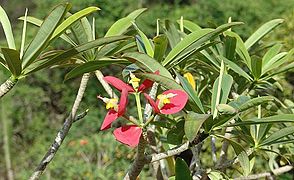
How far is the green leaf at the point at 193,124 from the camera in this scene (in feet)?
2.05

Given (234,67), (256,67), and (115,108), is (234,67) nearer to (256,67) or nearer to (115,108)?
(256,67)

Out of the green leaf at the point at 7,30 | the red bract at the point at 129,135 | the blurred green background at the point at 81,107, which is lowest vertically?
the blurred green background at the point at 81,107

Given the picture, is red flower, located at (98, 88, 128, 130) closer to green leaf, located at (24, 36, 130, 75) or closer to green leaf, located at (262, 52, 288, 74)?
green leaf, located at (24, 36, 130, 75)

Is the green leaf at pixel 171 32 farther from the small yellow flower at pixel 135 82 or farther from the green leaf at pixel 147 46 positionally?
the small yellow flower at pixel 135 82

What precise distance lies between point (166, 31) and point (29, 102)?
3.60m

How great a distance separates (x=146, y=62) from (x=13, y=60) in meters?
0.18

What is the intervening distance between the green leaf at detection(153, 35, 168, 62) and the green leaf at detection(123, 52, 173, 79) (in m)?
0.05

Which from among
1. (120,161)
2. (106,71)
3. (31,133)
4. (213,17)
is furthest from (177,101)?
(213,17)

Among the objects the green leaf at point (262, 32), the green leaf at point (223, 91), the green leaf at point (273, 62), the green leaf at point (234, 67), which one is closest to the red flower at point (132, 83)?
the green leaf at point (223, 91)

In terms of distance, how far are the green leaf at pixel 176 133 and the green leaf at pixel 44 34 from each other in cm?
24

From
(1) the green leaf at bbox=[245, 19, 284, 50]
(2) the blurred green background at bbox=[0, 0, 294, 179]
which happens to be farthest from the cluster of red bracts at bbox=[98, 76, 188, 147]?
(2) the blurred green background at bbox=[0, 0, 294, 179]

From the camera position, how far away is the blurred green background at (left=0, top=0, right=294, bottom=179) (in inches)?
108

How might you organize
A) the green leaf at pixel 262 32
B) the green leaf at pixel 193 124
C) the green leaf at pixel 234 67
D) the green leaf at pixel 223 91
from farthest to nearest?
the green leaf at pixel 262 32 < the green leaf at pixel 234 67 < the green leaf at pixel 223 91 < the green leaf at pixel 193 124

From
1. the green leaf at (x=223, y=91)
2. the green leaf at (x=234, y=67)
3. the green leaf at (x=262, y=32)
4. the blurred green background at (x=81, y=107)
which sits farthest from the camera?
the blurred green background at (x=81, y=107)
